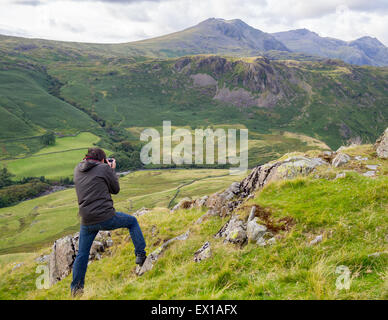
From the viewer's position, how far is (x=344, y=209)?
9.60 m

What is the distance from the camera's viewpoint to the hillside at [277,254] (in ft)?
21.2

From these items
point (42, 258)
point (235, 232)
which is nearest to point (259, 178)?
point (235, 232)

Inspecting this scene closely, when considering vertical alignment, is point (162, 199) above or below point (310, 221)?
below

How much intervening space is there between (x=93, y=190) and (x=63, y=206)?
420 ft

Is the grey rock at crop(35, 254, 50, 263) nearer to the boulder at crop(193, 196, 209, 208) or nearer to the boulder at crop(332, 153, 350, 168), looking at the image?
the boulder at crop(193, 196, 209, 208)

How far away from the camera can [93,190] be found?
8375 mm

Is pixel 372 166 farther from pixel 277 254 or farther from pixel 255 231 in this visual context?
pixel 277 254

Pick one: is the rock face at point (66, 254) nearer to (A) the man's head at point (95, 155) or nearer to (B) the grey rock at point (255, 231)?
(A) the man's head at point (95, 155)

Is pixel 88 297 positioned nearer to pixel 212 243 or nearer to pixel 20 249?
Result: pixel 212 243

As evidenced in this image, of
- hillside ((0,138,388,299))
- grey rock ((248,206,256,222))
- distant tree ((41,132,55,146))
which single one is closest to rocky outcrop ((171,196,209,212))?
hillside ((0,138,388,299))

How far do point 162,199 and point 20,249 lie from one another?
5740 centimetres

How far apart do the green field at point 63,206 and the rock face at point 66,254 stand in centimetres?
8199

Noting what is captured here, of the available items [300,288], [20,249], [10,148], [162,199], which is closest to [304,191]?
[300,288]
